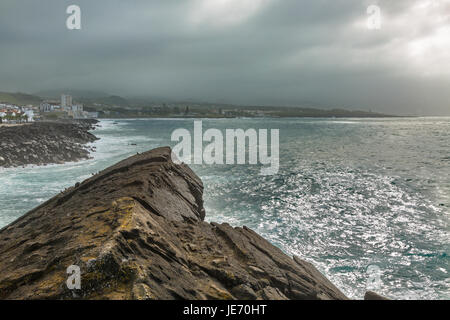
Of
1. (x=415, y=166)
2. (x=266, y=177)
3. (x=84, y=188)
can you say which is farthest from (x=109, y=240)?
(x=415, y=166)

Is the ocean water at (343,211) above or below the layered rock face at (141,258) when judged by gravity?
below

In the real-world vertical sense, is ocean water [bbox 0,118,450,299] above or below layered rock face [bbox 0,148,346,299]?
below

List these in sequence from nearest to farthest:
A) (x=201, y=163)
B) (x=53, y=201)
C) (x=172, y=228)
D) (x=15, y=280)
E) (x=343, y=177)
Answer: (x=15, y=280) < (x=172, y=228) < (x=53, y=201) < (x=343, y=177) < (x=201, y=163)

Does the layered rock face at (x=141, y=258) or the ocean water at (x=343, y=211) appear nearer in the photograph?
the layered rock face at (x=141, y=258)

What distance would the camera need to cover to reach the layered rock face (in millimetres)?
4879

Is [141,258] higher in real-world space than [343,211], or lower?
higher

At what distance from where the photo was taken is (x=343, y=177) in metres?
28.5

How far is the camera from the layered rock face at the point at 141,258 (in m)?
4.88

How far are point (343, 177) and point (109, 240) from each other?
90.3 ft

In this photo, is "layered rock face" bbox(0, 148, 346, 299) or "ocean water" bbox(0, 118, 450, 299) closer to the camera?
"layered rock face" bbox(0, 148, 346, 299)

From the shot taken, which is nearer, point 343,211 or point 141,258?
point 141,258

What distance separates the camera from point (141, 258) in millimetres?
5391
